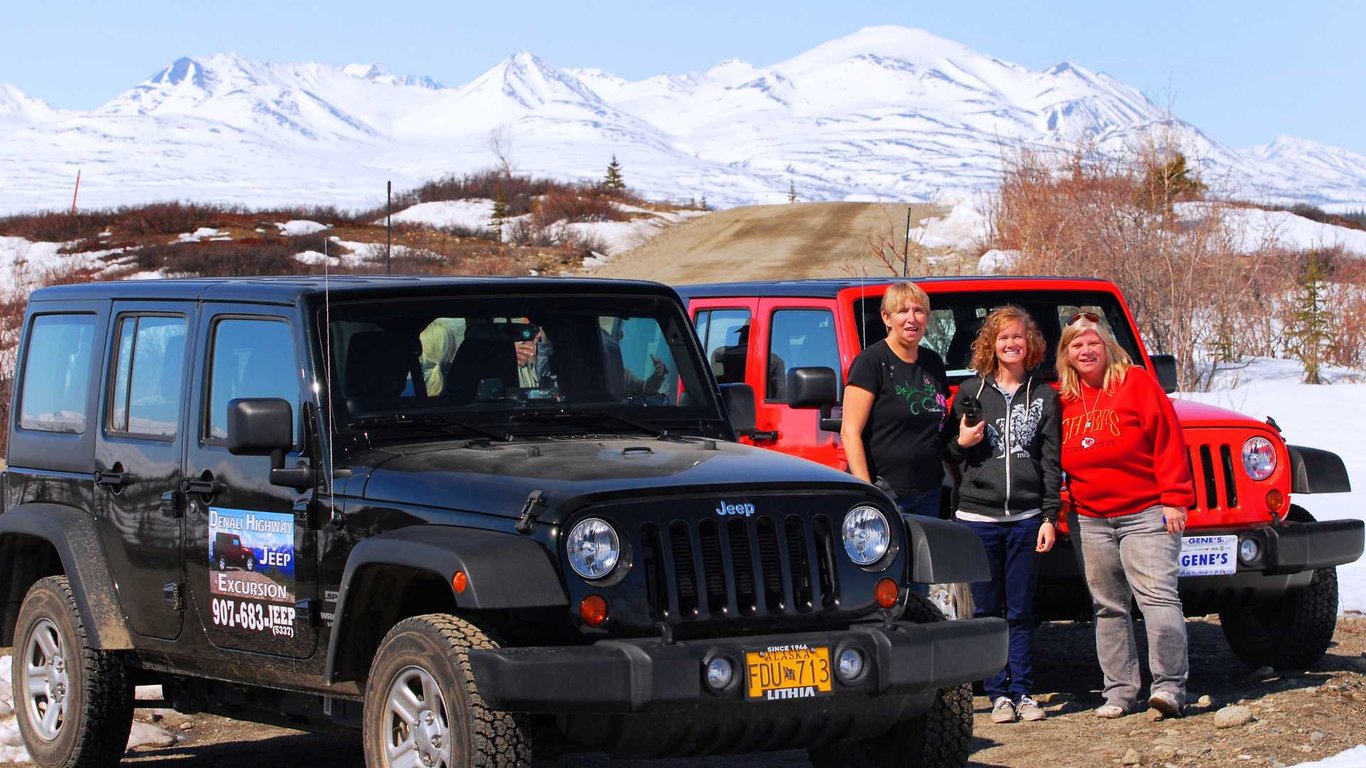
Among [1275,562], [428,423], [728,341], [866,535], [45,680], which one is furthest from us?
[728,341]

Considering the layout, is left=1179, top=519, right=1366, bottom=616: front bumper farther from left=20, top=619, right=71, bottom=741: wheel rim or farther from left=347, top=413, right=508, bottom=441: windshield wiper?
left=20, top=619, right=71, bottom=741: wheel rim

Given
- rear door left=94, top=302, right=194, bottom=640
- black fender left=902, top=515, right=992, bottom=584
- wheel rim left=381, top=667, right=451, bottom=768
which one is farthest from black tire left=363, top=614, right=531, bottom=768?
rear door left=94, top=302, right=194, bottom=640

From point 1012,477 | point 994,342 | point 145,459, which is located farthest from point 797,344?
point 145,459

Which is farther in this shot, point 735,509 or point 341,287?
point 341,287

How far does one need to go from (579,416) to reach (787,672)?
1578mm

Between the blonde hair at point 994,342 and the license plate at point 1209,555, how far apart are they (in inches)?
42.7

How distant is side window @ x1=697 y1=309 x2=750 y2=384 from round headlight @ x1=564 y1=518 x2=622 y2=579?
189 inches

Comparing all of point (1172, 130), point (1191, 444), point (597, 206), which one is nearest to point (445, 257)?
point (597, 206)

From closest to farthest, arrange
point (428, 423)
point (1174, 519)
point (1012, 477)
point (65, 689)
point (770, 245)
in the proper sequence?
1. point (428, 423)
2. point (65, 689)
3. point (1174, 519)
4. point (1012, 477)
5. point (770, 245)

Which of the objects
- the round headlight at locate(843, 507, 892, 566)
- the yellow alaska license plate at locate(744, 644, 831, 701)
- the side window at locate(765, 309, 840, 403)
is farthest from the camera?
the side window at locate(765, 309, 840, 403)

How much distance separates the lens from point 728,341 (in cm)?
1032

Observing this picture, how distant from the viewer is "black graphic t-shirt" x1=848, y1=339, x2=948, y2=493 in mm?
8219

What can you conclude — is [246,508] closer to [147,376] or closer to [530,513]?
[147,376]

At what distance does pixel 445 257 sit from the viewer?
5019cm
